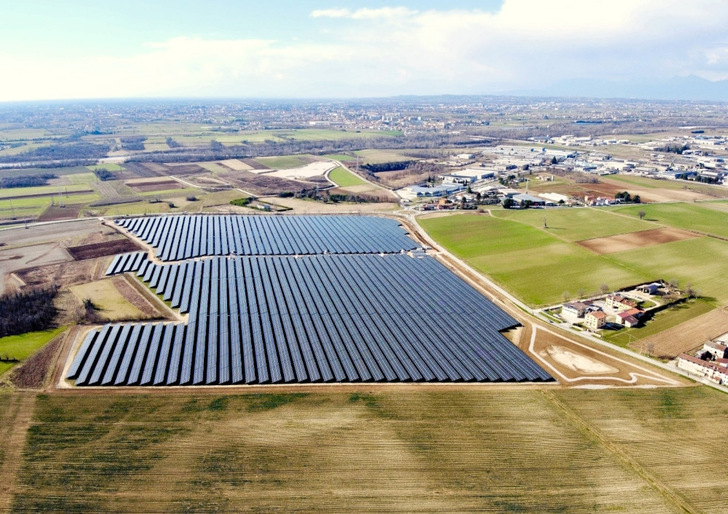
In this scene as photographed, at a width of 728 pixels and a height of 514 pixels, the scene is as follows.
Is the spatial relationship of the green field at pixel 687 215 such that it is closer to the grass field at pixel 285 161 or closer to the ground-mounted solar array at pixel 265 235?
Result: the ground-mounted solar array at pixel 265 235

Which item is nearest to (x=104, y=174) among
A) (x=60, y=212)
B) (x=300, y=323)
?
(x=60, y=212)

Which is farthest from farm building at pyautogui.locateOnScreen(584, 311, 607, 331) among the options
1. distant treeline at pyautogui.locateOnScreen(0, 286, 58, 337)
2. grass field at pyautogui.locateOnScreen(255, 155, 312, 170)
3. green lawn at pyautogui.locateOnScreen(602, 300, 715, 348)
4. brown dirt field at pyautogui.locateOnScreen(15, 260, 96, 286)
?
grass field at pyautogui.locateOnScreen(255, 155, 312, 170)

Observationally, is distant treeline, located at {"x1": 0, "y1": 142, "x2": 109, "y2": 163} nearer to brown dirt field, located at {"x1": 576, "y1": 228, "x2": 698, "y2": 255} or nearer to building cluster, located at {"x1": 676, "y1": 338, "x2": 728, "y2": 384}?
brown dirt field, located at {"x1": 576, "y1": 228, "x2": 698, "y2": 255}

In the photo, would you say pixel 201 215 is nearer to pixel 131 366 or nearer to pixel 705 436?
pixel 131 366

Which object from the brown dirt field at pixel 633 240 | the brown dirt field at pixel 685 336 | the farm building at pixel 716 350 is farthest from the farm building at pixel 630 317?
the brown dirt field at pixel 633 240

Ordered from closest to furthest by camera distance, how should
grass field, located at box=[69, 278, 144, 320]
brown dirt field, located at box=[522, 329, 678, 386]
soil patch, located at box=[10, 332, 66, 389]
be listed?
soil patch, located at box=[10, 332, 66, 389] → brown dirt field, located at box=[522, 329, 678, 386] → grass field, located at box=[69, 278, 144, 320]

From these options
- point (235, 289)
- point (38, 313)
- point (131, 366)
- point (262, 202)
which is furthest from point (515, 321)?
point (262, 202)
